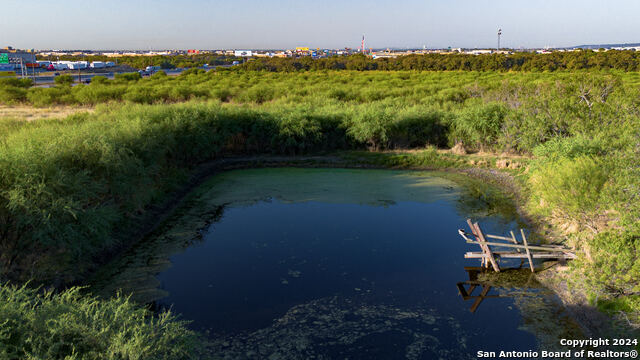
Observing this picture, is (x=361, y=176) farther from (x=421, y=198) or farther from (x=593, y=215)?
(x=593, y=215)

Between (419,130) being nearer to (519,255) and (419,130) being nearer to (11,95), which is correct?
(519,255)

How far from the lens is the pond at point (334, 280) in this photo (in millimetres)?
12797

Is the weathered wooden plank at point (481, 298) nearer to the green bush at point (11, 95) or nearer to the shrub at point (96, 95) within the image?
the shrub at point (96, 95)

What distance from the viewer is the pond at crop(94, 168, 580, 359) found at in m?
12.8

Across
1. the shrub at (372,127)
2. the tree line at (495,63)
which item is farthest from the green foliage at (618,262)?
the tree line at (495,63)

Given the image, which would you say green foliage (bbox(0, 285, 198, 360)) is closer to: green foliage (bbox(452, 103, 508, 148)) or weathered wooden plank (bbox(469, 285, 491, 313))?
weathered wooden plank (bbox(469, 285, 491, 313))

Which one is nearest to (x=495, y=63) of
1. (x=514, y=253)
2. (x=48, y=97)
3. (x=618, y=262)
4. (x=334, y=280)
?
(x=48, y=97)

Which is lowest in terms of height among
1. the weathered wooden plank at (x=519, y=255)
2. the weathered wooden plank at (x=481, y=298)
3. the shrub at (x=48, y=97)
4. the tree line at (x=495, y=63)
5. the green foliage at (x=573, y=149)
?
the weathered wooden plank at (x=481, y=298)

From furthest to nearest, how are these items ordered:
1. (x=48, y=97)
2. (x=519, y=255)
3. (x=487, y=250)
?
(x=48, y=97), (x=519, y=255), (x=487, y=250)

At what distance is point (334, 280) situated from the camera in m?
16.0

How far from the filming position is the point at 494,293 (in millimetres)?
15375

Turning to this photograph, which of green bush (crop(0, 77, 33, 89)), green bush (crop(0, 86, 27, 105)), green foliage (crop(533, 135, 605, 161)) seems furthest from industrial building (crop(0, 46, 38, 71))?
green foliage (crop(533, 135, 605, 161))

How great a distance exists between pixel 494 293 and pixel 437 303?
2191 millimetres

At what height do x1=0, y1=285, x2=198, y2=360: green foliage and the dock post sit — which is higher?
x1=0, y1=285, x2=198, y2=360: green foliage
